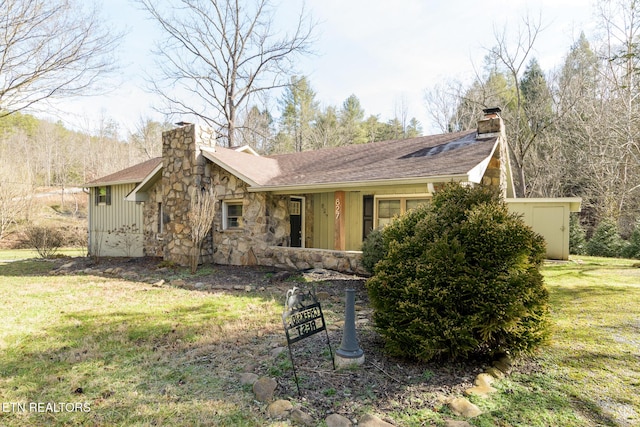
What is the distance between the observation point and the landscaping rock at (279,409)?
2.76 meters

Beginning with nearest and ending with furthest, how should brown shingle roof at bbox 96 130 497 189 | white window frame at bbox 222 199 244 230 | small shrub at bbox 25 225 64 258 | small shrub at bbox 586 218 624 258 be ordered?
brown shingle roof at bbox 96 130 497 189, white window frame at bbox 222 199 244 230, small shrub at bbox 25 225 64 258, small shrub at bbox 586 218 624 258

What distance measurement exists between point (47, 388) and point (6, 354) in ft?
4.10

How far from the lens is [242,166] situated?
10555mm

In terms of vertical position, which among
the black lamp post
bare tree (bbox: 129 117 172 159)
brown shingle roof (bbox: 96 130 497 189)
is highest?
bare tree (bbox: 129 117 172 159)

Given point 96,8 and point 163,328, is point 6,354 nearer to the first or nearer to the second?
point 163,328

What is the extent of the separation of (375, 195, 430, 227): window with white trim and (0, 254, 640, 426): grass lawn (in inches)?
163

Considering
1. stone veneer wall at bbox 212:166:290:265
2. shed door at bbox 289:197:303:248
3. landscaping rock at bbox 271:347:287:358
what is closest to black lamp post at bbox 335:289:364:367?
landscaping rock at bbox 271:347:287:358

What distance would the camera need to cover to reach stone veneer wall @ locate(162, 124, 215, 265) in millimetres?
10422

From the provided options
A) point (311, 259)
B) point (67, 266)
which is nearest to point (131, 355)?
point (311, 259)

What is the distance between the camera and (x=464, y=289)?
331 cm

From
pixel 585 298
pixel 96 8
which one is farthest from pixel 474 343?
pixel 96 8

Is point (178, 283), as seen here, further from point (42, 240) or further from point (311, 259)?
point (42, 240)

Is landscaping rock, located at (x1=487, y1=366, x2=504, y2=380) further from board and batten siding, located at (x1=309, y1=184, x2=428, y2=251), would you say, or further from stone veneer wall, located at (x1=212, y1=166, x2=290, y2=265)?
stone veneer wall, located at (x1=212, y1=166, x2=290, y2=265)

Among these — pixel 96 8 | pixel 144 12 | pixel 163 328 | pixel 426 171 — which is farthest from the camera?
pixel 144 12
